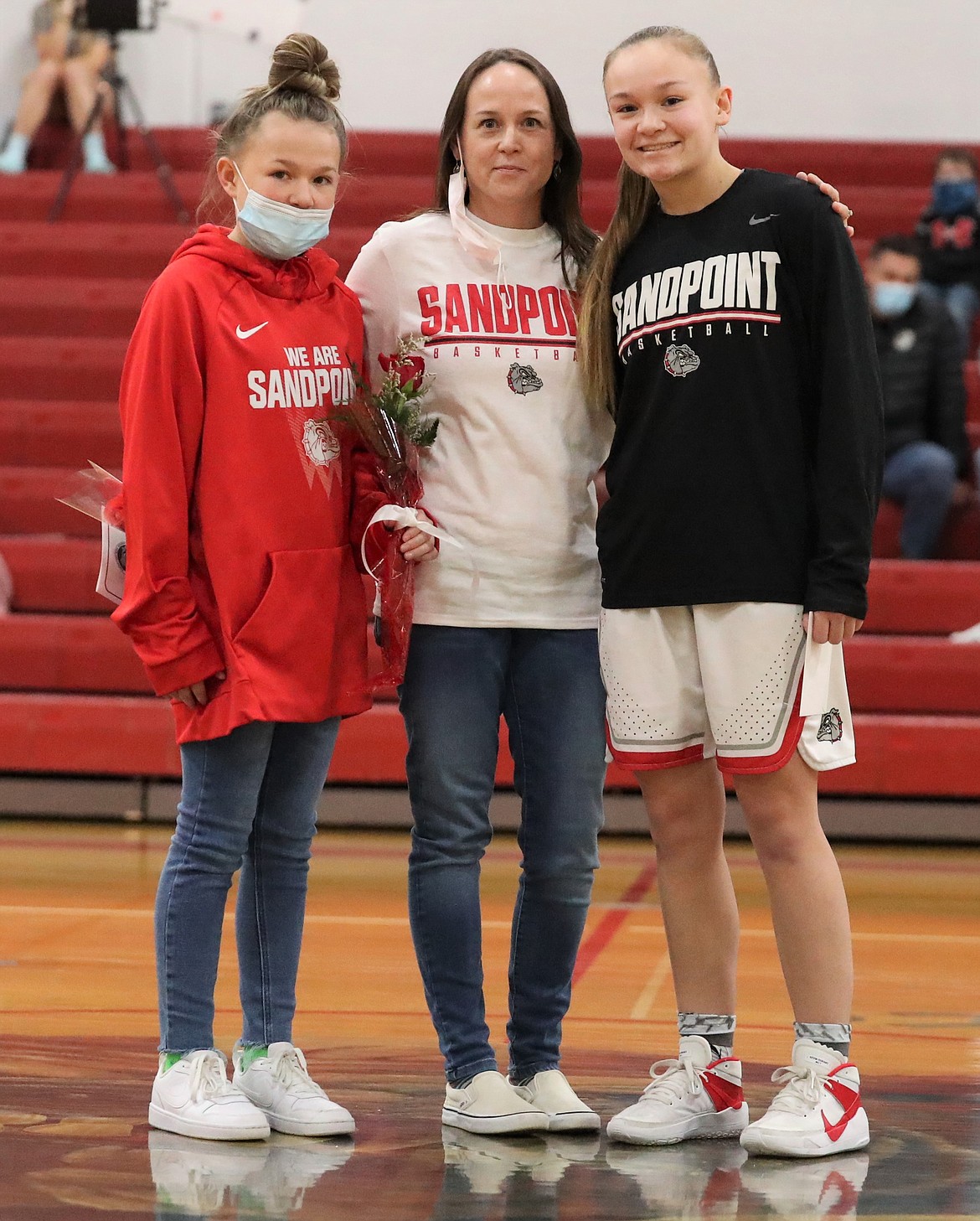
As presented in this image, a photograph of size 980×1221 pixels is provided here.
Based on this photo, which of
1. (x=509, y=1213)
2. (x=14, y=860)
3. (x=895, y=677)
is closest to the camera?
(x=509, y=1213)

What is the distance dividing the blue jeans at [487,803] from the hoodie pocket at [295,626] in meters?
0.14

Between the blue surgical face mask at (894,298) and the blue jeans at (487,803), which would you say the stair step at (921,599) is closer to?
the blue surgical face mask at (894,298)

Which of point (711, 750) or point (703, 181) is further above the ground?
point (703, 181)

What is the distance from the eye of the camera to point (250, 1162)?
6.95 ft

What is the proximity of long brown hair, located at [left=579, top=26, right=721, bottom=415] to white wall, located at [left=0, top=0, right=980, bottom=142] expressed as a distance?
6731mm

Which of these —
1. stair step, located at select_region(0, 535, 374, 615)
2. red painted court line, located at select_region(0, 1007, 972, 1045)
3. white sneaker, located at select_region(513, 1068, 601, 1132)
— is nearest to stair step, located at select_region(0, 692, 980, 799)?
stair step, located at select_region(0, 535, 374, 615)

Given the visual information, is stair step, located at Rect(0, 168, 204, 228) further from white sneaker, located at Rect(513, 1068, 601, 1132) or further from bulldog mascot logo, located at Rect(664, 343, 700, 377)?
white sneaker, located at Rect(513, 1068, 601, 1132)

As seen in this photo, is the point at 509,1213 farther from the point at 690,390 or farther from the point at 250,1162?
the point at 690,390

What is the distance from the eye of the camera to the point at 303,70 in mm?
2336

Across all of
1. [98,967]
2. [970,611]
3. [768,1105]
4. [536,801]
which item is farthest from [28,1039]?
[970,611]

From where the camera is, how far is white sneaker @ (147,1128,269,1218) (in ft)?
6.39

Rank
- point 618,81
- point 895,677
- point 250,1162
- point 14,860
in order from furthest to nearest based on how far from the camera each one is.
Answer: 1. point 895,677
2. point 14,860
3. point 618,81
4. point 250,1162

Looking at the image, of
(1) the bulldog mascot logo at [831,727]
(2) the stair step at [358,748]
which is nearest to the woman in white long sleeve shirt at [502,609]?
(1) the bulldog mascot logo at [831,727]

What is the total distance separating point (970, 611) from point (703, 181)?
3.66 metres
